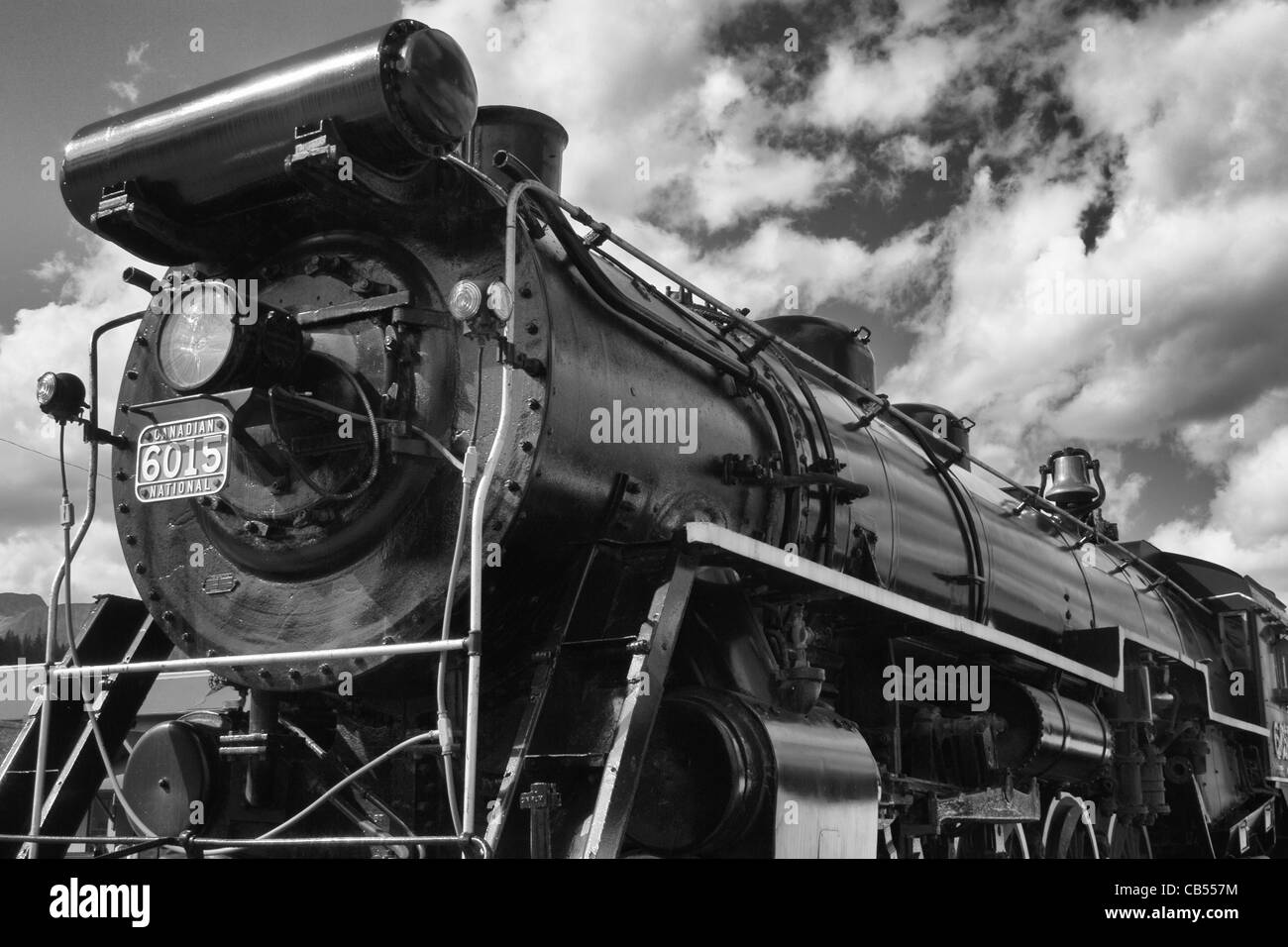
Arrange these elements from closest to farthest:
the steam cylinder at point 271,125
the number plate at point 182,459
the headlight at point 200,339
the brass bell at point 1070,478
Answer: the steam cylinder at point 271,125 → the headlight at point 200,339 → the number plate at point 182,459 → the brass bell at point 1070,478

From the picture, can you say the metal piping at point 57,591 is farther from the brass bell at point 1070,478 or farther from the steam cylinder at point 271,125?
the brass bell at point 1070,478

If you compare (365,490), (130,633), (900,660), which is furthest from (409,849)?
(900,660)

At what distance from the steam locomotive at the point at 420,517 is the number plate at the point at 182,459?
0.05 feet

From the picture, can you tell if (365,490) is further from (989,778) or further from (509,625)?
(989,778)

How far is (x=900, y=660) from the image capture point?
18.4 ft

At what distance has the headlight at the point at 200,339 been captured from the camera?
3.67 m

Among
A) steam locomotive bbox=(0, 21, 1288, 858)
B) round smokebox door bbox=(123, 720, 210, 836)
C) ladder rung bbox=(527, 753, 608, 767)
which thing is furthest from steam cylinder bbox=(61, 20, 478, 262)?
ladder rung bbox=(527, 753, 608, 767)

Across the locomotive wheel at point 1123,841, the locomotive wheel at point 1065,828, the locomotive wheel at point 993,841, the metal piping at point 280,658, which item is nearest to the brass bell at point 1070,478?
the locomotive wheel at point 1123,841

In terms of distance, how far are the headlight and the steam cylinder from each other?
0.36 metres

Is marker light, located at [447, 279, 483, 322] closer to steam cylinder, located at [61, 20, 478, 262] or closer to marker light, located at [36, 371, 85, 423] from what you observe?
steam cylinder, located at [61, 20, 478, 262]

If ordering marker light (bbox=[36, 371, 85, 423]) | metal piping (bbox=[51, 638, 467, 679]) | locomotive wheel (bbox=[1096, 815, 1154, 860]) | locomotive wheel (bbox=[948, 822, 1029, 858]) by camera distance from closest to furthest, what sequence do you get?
metal piping (bbox=[51, 638, 467, 679])
marker light (bbox=[36, 371, 85, 423])
locomotive wheel (bbox=[948, 822, 1029, 858])
locomotive wheel (bbox=[1096, 815, 1154, 860])

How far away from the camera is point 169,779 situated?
397 centimetres

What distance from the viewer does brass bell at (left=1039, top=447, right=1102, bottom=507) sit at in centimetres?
991

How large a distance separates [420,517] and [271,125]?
49.0 inches
